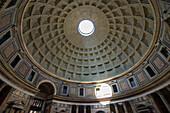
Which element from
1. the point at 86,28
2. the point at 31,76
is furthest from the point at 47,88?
the point at 86,28

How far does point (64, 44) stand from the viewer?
973 inches

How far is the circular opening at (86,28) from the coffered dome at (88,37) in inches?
49.9

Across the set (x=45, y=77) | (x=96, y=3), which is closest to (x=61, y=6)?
(x=96, y=3)

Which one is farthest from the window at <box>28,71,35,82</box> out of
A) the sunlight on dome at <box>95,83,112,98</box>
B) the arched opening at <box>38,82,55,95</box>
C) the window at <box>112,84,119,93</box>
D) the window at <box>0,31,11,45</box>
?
the window at <box>112,84,119,93</box>

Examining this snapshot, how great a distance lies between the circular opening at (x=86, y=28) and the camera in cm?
2608

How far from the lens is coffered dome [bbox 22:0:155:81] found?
17.3m

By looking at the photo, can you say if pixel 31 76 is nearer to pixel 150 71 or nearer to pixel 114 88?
pixel 114 88

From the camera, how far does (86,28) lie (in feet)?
89.8

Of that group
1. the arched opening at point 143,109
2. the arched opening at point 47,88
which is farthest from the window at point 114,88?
the arched opening at point 47,88

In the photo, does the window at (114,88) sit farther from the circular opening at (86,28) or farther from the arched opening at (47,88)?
the circular opening at (86,28)

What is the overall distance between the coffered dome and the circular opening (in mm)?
1268

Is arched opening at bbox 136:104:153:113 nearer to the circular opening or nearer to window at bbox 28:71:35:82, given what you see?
the circular opening

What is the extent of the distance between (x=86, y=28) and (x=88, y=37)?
133 inches

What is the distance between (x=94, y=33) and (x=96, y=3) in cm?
744
